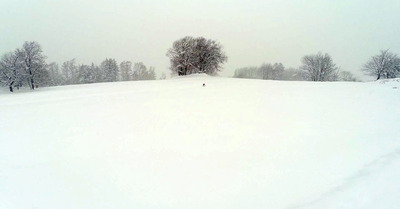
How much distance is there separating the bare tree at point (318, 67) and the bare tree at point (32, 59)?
224 ft

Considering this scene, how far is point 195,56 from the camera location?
1964 inches

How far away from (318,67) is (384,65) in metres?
14.7

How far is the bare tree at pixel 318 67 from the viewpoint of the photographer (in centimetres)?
5738

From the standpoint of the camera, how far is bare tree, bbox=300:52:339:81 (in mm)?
57375

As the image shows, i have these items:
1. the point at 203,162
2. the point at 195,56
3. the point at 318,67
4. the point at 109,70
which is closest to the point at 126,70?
the point at 109,70

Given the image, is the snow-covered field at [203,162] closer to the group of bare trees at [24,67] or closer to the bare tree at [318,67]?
the group of bare trees at [24,67]

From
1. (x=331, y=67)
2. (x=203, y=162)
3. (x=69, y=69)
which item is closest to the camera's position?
(x=203, y=162)

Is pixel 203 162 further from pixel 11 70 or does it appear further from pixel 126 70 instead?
pixel 126 70

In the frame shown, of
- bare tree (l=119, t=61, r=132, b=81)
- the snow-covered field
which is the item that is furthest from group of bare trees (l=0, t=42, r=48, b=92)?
bare tree (l=119, t=61, r=132, b=81)

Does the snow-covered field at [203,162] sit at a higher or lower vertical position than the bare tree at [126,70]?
lower

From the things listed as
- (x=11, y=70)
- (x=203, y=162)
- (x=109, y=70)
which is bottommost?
(x=203, y=162)

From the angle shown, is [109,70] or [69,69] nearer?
[109,70]

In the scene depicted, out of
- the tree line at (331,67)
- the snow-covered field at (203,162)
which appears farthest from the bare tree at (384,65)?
the snow-covered field at (203,162)

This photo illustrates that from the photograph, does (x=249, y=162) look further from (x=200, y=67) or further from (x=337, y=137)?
(x=200, y=67)
